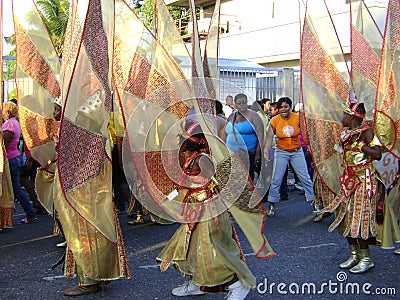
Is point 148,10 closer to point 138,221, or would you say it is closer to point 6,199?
point 138,221

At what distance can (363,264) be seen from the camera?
5199 mm

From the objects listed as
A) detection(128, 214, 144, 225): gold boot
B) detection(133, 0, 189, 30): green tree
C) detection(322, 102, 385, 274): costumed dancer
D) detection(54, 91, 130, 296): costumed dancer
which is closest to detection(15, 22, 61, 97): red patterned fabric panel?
detection(128, 214, 144, 225): gold boot

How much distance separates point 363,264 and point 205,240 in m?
1.79

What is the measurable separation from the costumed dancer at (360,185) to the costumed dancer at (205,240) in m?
1.40

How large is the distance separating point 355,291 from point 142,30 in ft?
8.71

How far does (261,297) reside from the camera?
15.0ft

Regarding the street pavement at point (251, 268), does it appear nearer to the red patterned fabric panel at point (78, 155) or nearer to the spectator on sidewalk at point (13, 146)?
the spectator on sidewalk at point (13, 146)

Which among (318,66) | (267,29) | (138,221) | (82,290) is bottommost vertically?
(138,221)

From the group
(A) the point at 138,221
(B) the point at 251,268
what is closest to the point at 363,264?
(B) the point at 251,268

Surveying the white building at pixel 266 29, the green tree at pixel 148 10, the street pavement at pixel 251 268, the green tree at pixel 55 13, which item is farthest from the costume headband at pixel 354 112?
the green tree at pixel 55 13

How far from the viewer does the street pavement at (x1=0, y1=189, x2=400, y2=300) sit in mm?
4672

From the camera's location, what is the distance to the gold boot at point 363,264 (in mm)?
5177

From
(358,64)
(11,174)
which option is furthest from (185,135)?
(11,174)

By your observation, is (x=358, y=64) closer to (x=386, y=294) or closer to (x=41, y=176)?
(x=386, y=294)
